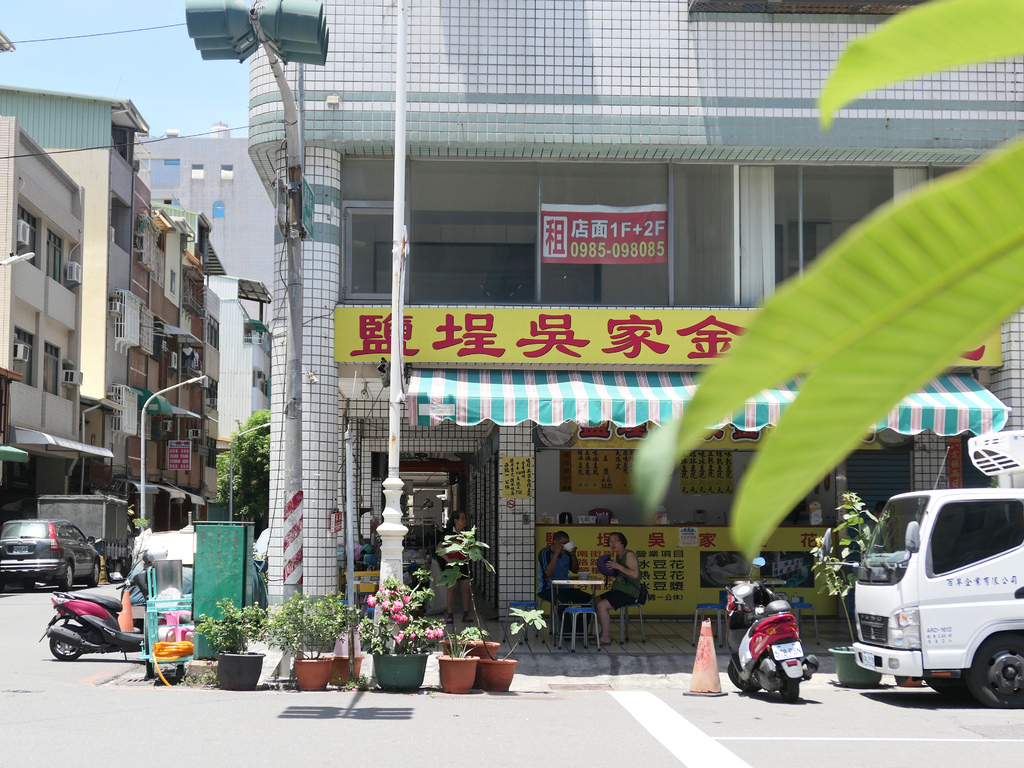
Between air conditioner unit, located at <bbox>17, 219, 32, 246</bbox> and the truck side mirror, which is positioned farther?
air conditioner unit, located at <bbox>17, 219, 32, 246</bbox>

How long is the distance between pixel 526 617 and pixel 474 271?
15.1ft

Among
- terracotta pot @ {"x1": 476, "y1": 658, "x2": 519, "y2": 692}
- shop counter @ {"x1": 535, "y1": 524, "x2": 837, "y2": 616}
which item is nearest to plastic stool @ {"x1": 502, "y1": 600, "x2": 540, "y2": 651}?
terracotta pot @ {"x1": 476, "y1": 658, "x2": 519, "y2": 692}

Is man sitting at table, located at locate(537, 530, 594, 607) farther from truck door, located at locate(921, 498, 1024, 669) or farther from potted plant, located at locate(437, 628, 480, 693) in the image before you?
truck door, located at locate(921, 498, 1024, 669)

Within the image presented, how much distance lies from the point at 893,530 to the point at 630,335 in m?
3.88

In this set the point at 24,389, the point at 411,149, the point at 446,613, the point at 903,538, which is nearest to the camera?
the point at 903,538

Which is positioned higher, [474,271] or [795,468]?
[474,271]

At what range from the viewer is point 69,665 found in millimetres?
13547

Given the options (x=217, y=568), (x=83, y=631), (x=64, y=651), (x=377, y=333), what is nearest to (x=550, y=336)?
(x=377, y=333)

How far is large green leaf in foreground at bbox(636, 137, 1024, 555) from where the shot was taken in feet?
1.21

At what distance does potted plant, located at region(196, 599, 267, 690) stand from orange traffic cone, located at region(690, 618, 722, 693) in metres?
4.52

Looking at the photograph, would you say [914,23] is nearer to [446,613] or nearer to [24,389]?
[446,613]

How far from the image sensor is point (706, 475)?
58.2 feet

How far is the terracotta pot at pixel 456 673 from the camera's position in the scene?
11.3 m

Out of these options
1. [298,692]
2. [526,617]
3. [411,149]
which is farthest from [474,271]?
[298,692]
